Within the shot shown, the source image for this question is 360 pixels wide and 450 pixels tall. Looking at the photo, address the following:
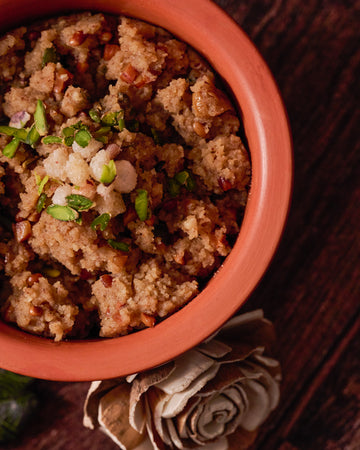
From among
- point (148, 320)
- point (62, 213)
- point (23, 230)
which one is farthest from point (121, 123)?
point (148, 320)

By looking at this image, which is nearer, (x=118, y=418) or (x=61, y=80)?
(x=61, y=80)

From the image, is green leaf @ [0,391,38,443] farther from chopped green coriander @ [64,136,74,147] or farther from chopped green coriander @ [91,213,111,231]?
chopped green coriander @ [64,136,74,147]

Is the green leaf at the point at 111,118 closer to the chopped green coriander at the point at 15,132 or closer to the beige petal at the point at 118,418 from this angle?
the chopped green coriander at the point at 15,132

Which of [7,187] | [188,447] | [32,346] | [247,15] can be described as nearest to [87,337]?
[32,346]

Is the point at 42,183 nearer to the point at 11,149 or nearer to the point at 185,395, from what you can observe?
Result: the point at 11,149

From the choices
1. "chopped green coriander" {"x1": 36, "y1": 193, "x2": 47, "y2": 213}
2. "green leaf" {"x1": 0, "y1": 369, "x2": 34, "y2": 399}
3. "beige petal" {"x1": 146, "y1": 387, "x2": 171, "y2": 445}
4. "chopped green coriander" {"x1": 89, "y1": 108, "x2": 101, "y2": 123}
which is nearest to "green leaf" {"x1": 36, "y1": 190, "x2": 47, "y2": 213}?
"chopped green coriander" {"x1": 36, "y1": 193, "x2": 47, "y2": 213}

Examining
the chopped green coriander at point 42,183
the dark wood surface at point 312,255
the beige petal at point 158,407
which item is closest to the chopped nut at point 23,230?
the chopped green coriander at point 42,183

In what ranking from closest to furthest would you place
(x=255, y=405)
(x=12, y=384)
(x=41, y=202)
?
(x=41, y=202)
(x=255, y=405)
(x=12, y=384)
